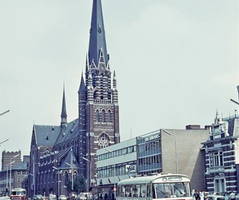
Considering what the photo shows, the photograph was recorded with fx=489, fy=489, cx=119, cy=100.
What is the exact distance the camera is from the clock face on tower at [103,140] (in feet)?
414

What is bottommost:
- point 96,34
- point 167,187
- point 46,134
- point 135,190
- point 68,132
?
point 135,190

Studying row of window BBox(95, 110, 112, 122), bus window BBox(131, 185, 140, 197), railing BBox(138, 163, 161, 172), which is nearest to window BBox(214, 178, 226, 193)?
railing BBox(138, 163, 161, 172)

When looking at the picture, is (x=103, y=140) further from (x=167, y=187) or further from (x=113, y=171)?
(x=167, y=187)

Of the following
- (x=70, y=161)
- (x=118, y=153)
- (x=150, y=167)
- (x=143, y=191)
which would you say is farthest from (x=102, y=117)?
(x=143, y=191)

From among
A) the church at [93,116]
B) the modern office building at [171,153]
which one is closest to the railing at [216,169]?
the modern office building at [171,153]

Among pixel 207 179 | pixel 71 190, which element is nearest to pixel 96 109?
pixel 71 190

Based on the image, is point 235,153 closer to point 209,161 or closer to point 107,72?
point 209,161

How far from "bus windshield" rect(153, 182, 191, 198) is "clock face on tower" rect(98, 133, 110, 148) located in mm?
96473

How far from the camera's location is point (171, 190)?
97.6 feet

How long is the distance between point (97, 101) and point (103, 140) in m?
10.6

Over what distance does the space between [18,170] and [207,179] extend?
14654 cm

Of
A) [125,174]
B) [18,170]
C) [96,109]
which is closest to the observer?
[125,174]

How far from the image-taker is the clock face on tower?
12625 cm

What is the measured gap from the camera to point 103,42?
133 metres
